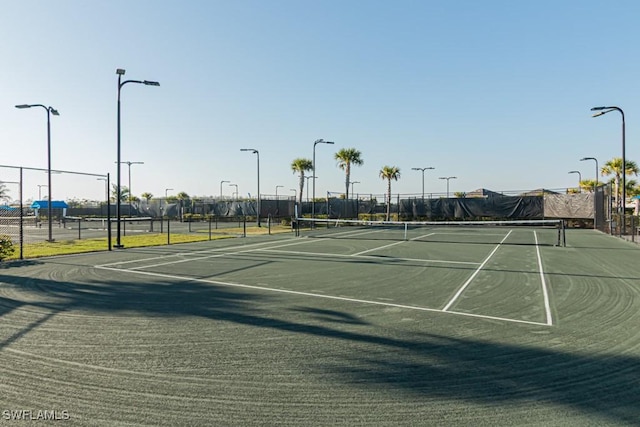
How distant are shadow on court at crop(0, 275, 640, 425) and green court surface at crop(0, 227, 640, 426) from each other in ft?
0.08

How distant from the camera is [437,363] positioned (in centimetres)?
505

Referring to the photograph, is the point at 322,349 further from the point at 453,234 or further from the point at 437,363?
the point at 453,234

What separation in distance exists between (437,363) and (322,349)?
147 centimetres

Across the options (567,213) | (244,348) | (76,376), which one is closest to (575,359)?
(244,348)

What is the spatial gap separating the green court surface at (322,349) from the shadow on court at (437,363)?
0.02 metres

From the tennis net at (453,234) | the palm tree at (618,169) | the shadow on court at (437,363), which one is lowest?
the shadow on court at (437,363)

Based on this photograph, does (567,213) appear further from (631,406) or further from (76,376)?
(76,376)

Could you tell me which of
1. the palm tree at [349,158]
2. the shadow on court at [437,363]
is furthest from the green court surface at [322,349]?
the palm tree at [349,158]

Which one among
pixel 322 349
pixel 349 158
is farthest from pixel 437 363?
pixel 349 158

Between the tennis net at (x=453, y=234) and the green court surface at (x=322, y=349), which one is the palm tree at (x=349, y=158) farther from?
the green court surface at (x=322, y=349)

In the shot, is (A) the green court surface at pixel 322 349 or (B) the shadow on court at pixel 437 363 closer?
(A) the green court surface at pixel 322 349

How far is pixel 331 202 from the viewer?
4444 centimetres

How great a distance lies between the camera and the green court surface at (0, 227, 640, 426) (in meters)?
3.90

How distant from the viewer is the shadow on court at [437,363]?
4164mm
